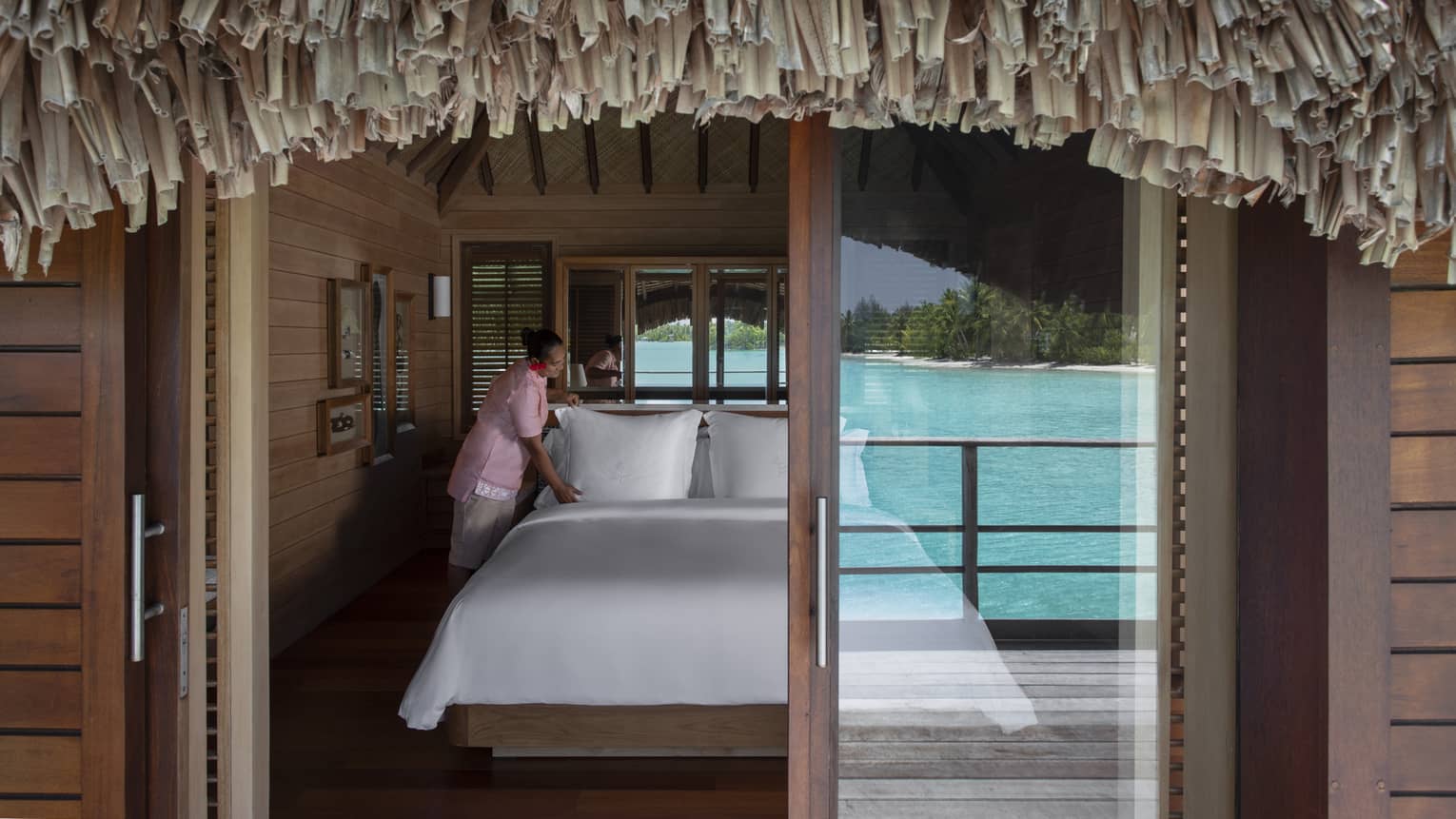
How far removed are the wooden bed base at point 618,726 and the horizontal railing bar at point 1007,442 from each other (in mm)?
1749

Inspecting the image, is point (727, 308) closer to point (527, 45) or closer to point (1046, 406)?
point (1046, 406)

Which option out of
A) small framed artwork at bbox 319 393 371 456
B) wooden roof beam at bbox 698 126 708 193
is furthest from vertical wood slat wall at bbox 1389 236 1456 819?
wooden roof beam at bbox 698 126 708 193

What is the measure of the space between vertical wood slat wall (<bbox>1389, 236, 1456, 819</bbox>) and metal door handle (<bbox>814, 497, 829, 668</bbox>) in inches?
33.7

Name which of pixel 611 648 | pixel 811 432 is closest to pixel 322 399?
pixel 611 648

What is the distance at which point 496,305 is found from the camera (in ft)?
22.4

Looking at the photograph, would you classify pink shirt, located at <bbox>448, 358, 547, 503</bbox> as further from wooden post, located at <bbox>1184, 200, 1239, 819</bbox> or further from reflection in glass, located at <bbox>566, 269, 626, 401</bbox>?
wooden post, located at <bbox>1184, 200, 1239, 819</bbox>

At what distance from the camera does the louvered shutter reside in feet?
22.2

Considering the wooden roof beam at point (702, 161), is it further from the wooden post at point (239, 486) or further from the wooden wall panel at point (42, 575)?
the wooden wall panel at point (42, 575)

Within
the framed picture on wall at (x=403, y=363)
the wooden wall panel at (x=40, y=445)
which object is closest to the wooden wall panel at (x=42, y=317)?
the wooden wall panel at (x=40, y=445)

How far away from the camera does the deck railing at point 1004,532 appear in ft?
5.97

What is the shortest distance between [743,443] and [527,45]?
367 centimetres

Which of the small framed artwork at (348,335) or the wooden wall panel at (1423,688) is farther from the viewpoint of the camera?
the small framed artwork at (348,335)

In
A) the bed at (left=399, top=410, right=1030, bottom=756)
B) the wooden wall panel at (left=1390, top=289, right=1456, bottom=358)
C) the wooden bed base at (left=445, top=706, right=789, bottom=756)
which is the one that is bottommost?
the wooden bed base at (left=445, top=706, right=789, bottom=756)

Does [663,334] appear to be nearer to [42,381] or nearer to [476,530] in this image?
[476,530]
